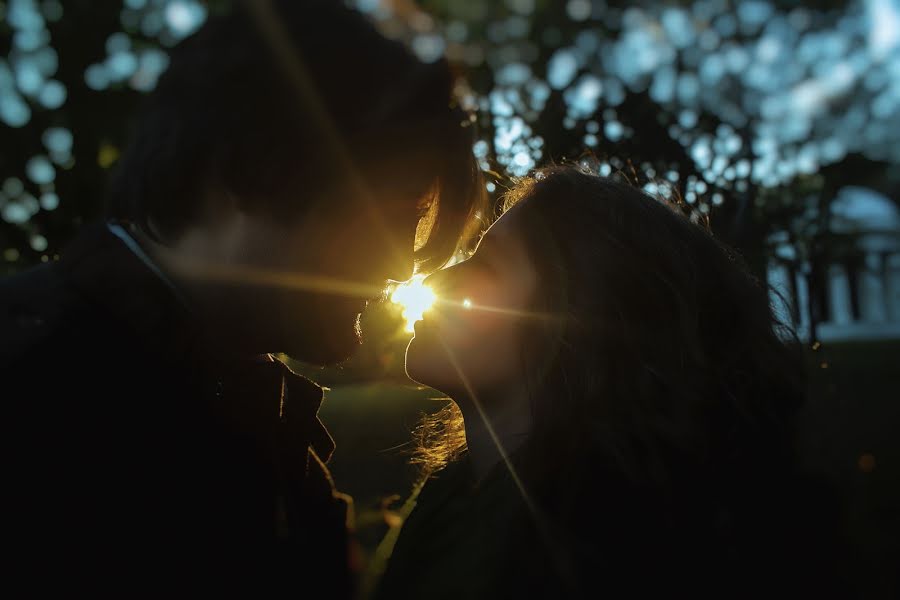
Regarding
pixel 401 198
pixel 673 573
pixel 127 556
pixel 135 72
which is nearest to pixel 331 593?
pixel 127 556

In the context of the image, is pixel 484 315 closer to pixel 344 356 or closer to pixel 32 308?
pixel 344 356

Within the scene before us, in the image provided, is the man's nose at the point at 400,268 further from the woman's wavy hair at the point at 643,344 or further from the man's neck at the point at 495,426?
the man's neck at the point at 495,426

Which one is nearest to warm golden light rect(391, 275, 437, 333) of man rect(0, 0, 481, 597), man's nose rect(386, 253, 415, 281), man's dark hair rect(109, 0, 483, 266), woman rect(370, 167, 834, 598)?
woman rect(370, 167, 834, 598)

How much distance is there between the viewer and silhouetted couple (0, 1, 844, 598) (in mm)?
1499

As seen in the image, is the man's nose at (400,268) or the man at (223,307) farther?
the man's nose at (400,268)

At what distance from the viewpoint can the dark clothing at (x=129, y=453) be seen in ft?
4.40

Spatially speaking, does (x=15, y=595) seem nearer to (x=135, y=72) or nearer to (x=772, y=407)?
(x=772, y=407)

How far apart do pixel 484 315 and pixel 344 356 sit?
730mm

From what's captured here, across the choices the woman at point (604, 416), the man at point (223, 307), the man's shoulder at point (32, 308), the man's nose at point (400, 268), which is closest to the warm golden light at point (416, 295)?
the woman at point (604, 416)

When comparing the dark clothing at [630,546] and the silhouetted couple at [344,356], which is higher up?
the silhouetted couple at [344,356]

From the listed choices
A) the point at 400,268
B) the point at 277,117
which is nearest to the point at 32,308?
the point at 277,117

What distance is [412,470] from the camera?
4227mm

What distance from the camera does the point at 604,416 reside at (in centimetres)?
237

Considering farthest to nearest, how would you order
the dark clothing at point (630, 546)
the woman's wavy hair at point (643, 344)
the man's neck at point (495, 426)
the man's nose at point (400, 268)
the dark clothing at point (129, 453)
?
the man's neck at point (495, 426) → the man's nose at point (400, 268) → the woman's wavy hair at point (643, 344) → the dark clothing at point (630, 546) → the dark clothing at point (129, 453)
